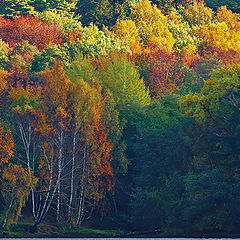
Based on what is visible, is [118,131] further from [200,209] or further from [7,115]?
[200,209]

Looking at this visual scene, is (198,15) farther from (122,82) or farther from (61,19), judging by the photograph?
(122,82)

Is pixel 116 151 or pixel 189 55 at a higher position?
pixel 116 151

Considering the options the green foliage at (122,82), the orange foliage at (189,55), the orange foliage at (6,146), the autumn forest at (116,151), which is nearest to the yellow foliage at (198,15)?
the orange foliage at (189,55)

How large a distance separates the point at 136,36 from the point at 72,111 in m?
40.4

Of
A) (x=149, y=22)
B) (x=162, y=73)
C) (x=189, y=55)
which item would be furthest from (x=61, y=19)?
(x=162, y=73)

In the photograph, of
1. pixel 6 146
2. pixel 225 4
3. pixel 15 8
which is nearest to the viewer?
pixel 6 146

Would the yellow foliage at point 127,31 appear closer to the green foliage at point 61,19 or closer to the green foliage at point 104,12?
the green foliage at point 61,19

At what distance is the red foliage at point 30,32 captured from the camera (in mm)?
88600

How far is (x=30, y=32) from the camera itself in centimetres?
9112

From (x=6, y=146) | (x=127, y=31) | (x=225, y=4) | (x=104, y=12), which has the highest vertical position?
(x=6, y=146)

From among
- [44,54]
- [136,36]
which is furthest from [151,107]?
[136,36]

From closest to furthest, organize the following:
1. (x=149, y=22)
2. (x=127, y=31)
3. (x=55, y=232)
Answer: (x=55, y=232) → (x=127, y=31) → (x=149, y=22)

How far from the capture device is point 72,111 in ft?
176

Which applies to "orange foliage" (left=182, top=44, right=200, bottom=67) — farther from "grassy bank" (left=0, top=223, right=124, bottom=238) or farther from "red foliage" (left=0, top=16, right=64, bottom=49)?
"grassy bank" (left=0, top=223, right=124, bottom=238)
